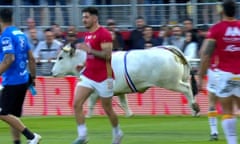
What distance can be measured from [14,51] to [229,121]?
3498 millimetres

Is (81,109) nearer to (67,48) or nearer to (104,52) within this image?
(104,52)

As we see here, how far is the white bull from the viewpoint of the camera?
71.5 ft

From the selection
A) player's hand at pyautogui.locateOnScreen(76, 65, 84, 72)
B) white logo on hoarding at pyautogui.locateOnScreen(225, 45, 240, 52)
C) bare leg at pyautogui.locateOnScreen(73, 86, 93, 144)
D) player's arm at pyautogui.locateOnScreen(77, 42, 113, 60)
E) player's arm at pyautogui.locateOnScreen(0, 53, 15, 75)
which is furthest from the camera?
player's hand at pyautogui.locateOnScreen(76, 65, 84, 72)

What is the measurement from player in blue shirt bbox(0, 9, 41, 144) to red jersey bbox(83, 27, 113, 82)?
3.38 feet

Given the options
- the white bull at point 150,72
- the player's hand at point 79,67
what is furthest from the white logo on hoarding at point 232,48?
the player's hand at point 79,67

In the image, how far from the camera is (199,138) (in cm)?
1661

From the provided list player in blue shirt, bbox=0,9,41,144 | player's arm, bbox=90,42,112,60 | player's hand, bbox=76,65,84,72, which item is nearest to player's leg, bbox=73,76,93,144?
player's arm, bbox=90,42,112,60

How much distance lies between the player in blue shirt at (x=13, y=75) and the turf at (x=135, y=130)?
174cm

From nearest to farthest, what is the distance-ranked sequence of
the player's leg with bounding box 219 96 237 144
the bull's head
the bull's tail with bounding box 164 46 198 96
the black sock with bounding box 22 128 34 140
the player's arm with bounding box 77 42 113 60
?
the player's leg with bounding box 219 96 237 144 → the black sock with bounding box 22 128 34 140 → the player's arm with bounding box 77 42 113 60 → the bull's tail with bounding box 164 46 198 96 → the bull's head

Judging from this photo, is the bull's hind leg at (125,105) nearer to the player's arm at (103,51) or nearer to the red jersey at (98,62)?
the red jersey at (98,62)

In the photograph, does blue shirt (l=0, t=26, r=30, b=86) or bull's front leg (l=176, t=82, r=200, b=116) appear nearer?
blue shirt (l=0, t=26, r=30, b=86)

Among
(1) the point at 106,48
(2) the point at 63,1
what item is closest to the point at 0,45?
(1) the point at 106,48

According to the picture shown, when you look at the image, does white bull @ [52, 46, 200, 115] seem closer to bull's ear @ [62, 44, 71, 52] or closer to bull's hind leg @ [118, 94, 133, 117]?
bull's hind leg @ [118, 94, 133, 117]

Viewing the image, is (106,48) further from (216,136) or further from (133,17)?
(133,17)
